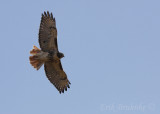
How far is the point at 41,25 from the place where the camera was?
57.6 ft

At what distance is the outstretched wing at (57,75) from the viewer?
1803 cm

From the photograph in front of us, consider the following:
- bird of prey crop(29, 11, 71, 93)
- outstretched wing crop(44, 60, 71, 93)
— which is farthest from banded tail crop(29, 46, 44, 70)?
outstretched wing crop(44, 60, 71, 93)

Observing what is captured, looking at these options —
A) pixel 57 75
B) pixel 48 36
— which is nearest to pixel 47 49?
pixel 48 36

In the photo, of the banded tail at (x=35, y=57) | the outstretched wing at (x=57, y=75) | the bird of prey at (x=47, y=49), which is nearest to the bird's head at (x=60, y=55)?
the bird of prey at (x=47, y=49)

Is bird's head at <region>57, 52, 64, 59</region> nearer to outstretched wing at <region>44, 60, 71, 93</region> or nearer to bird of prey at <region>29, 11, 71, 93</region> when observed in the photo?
bird of prey at <region>29, 11, 71, 93</region>

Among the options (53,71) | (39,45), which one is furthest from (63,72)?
(39,45)

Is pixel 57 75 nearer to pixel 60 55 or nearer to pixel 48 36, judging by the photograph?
pixel 60 55

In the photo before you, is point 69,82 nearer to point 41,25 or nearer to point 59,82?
point 59,82

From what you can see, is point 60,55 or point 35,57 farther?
point 60,55

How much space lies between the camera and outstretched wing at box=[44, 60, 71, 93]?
710 inches

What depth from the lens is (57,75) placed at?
18344 millimetres

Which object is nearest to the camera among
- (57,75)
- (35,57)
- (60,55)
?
(35,57)

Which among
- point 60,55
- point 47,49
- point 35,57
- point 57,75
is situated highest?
point 47,49

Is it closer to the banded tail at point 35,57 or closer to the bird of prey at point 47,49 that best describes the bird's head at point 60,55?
the bird of prey at point 47,49
